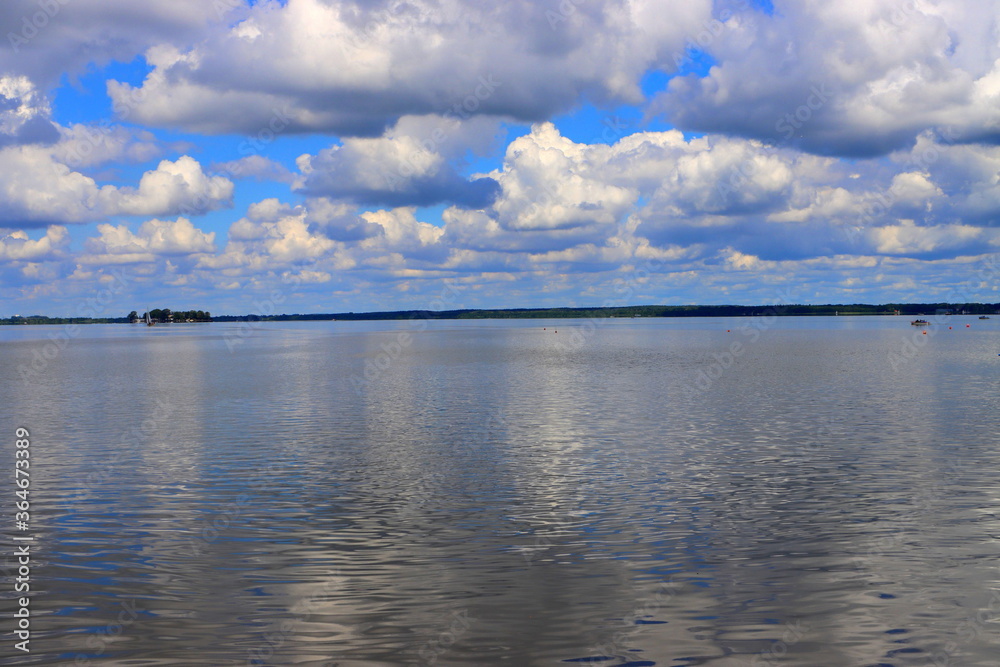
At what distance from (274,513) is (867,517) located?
60.7 ft

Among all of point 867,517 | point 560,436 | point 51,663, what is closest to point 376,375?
point 560,436

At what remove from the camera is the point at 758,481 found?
1150 inches

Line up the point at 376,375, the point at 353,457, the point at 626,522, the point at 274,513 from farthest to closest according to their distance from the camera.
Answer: the point at 376,375 < the point at 353,457 < the point at 274,513 < the point at 626,522

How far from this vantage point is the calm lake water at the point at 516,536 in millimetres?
14930

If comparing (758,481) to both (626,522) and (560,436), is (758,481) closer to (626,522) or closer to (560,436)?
(626,522)

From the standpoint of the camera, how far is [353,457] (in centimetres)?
3512

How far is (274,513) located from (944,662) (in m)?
18.8

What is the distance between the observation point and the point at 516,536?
22.1 meters

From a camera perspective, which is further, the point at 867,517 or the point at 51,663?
the point at 867,517

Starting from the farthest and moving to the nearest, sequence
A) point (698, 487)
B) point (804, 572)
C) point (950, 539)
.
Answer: point (698, 487)
point (950, 539)
point (804, 572)

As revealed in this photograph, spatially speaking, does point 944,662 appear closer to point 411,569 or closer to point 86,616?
point 411,569

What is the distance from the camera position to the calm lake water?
1493 centimetres

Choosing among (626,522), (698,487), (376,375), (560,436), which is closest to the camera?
(626,522)

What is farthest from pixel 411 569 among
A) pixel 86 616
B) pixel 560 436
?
pixel 560 436
